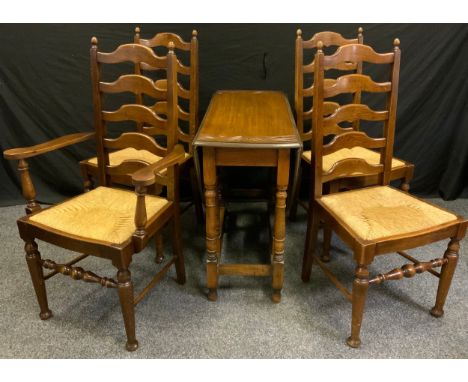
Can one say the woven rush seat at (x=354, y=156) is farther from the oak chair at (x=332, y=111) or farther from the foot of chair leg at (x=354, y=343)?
the foot of chair leg at (x=354, y=343)

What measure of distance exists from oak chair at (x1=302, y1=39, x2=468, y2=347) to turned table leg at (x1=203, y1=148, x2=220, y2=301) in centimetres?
50

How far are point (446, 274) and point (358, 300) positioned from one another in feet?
1.58

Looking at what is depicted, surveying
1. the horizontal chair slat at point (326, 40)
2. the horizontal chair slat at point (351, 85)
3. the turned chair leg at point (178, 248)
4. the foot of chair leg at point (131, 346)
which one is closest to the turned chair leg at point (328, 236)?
the horizontal chair slat at point (351, 85)

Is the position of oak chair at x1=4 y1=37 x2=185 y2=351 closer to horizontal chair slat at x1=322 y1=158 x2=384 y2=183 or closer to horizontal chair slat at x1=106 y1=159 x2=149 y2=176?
horizontal chair slat at x1=106 y1=159 x2=149 y2=176

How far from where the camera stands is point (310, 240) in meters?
1.94

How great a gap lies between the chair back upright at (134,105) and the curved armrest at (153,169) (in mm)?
77

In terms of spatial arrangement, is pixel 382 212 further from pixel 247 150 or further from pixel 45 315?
pixel 45 315

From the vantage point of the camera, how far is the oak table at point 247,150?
4.99ft

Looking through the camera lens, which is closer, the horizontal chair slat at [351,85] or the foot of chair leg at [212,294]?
the horizontal chair slat at [351,85]

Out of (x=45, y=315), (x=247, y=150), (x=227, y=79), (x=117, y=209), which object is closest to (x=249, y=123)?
(x=247, y=150)

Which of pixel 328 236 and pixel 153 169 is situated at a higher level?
pixel 153 169

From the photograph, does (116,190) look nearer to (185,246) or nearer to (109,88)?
(109,88)

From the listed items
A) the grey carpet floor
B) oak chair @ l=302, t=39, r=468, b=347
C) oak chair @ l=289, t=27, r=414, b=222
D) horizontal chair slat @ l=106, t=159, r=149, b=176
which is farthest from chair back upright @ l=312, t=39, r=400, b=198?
horizontal chair slat @ l=106, t=159, r=149, b=176

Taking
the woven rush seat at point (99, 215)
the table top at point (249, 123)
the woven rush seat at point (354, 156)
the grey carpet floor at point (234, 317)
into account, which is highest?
the table top at point (249, 123)
